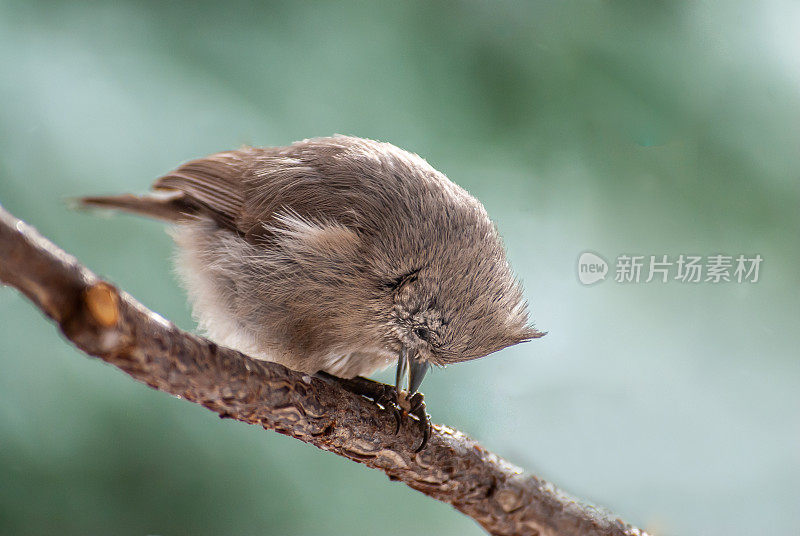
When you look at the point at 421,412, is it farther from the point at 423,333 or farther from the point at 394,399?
the point at 423,333

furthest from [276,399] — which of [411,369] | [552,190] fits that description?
[552,190]

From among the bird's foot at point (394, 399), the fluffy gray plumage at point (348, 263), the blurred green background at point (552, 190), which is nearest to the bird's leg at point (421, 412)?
the bird's foot at point (394, 399)

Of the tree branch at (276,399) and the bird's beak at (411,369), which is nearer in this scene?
the tree branch at (276,399)

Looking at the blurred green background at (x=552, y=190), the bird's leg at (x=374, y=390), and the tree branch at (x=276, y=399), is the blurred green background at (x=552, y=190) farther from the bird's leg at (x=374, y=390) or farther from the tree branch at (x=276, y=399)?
the bird's leg at (x=374, y=390)

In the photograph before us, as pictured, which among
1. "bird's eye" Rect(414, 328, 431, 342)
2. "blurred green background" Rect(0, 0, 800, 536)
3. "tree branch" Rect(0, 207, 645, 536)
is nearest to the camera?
"tree branch" Rect(0, 207, 645, 536)

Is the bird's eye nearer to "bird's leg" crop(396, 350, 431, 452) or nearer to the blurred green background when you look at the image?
"bird's leg" crop(396, 350, 431, 452)

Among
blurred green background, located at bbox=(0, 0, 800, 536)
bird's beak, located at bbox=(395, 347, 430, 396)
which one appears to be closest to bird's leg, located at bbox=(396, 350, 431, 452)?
bird's beak, located at bbox=(395, 347, 430, 396)

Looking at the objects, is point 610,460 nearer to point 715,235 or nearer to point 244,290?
point 715,235

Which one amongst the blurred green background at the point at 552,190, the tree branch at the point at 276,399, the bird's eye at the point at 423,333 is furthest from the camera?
the blurred green background at the point at 552,190
